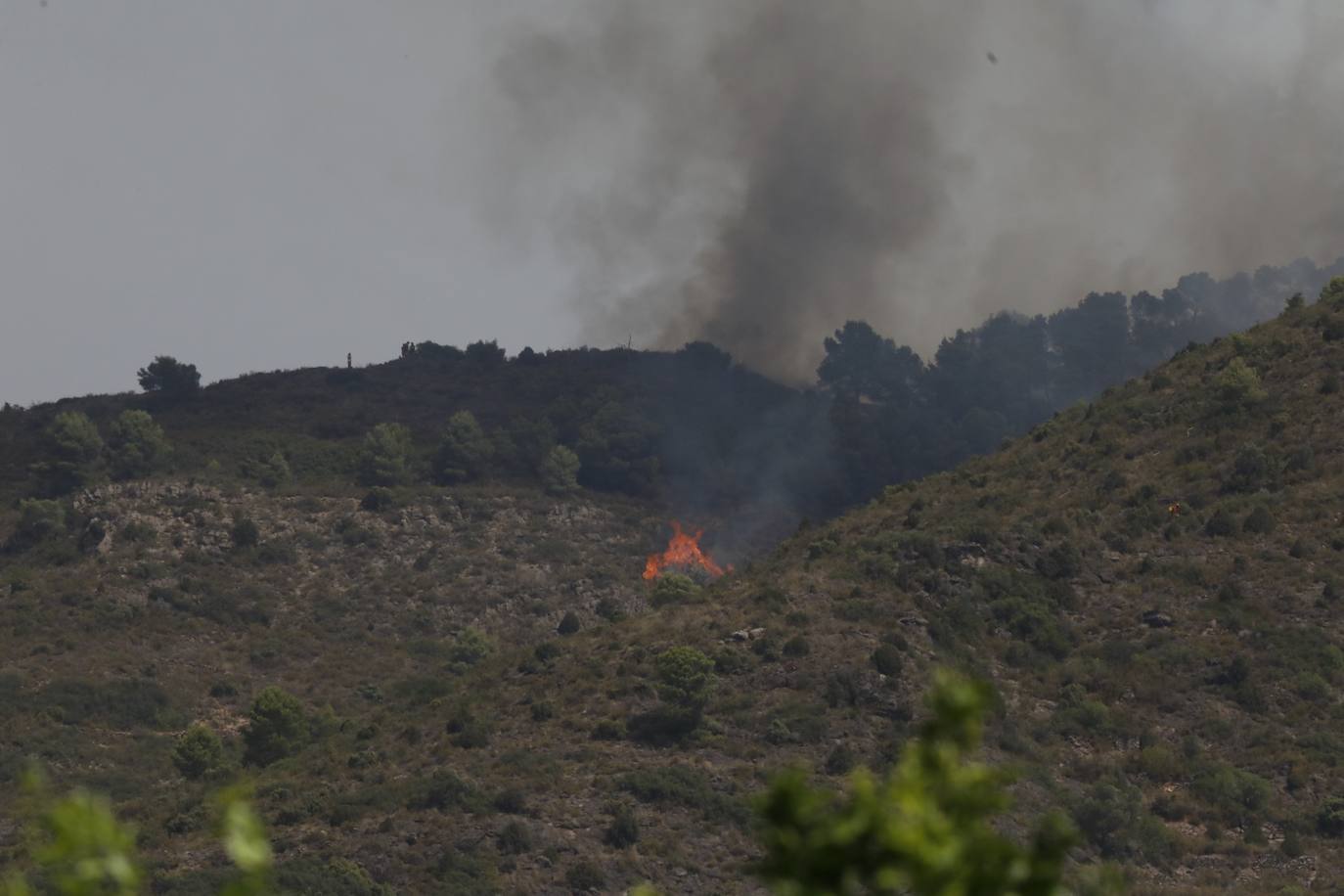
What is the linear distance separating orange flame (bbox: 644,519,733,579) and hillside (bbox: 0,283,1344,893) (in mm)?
24681

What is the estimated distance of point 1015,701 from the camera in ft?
246

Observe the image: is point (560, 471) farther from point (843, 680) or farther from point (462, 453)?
point (843, 680)

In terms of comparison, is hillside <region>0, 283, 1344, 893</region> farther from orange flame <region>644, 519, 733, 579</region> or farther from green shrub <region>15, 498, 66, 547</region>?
orange flame <region>644, 519, 733, 579</region>

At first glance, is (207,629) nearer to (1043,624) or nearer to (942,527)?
(942,527)

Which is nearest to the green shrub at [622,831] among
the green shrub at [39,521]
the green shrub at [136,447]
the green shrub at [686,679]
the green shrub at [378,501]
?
the green shrub at [686,679]

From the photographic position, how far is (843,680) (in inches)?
2965

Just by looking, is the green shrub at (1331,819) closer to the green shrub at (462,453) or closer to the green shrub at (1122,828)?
the green shrub at (1122,828)

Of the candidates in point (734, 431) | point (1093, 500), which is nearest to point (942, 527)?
point (1093, 500)

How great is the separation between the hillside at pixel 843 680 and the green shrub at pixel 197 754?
3.47 ft

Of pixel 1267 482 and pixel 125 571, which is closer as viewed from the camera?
pixel 1267 482

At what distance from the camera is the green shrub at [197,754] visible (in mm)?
85625

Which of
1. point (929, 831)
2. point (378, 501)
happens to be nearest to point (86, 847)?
point (929, 831)

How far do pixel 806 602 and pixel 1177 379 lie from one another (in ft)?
104

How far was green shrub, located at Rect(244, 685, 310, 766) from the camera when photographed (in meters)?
88.3
